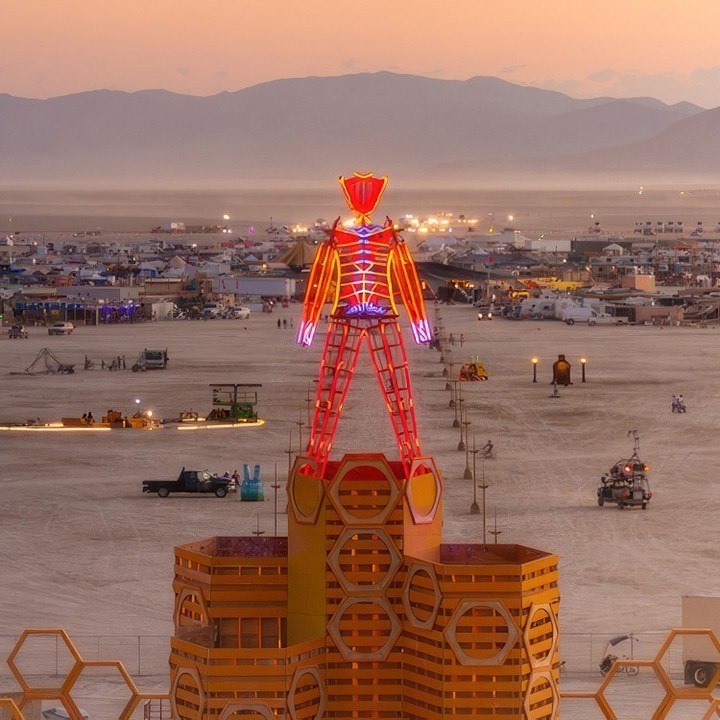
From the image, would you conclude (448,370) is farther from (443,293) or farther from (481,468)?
(443,293)

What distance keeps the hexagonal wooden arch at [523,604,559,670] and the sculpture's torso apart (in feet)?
10.2

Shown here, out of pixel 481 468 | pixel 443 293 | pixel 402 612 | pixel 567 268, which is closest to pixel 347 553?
pixel 402 612

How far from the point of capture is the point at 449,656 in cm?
1695

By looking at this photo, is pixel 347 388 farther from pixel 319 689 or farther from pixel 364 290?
pixel 319 689

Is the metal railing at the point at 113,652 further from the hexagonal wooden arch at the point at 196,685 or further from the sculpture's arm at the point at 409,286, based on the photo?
the sculpture's arm at the point at 409,286

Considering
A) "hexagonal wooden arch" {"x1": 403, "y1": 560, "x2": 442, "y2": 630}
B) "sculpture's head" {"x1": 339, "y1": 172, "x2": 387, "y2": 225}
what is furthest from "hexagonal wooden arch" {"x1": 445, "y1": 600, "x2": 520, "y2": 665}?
"sculpture's head" {"x1": 339, "y1": 172, "x2": 387, "y2": 225}

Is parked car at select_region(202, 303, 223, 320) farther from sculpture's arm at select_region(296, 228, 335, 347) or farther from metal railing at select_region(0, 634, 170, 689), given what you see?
sculpture's arm at select_region(296, 228, 335, 347)

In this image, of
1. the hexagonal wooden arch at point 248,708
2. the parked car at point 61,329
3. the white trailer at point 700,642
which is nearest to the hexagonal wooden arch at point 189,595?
the hexagonal wooden arch at point 248,708

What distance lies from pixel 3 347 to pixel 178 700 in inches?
2740

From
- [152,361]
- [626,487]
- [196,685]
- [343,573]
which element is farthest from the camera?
[152,361]

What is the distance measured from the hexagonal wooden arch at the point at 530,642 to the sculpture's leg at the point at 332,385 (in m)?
2.40

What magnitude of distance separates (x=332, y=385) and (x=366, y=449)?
30490mm

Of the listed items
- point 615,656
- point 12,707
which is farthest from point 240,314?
point 12,707

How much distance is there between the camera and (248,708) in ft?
56.1
